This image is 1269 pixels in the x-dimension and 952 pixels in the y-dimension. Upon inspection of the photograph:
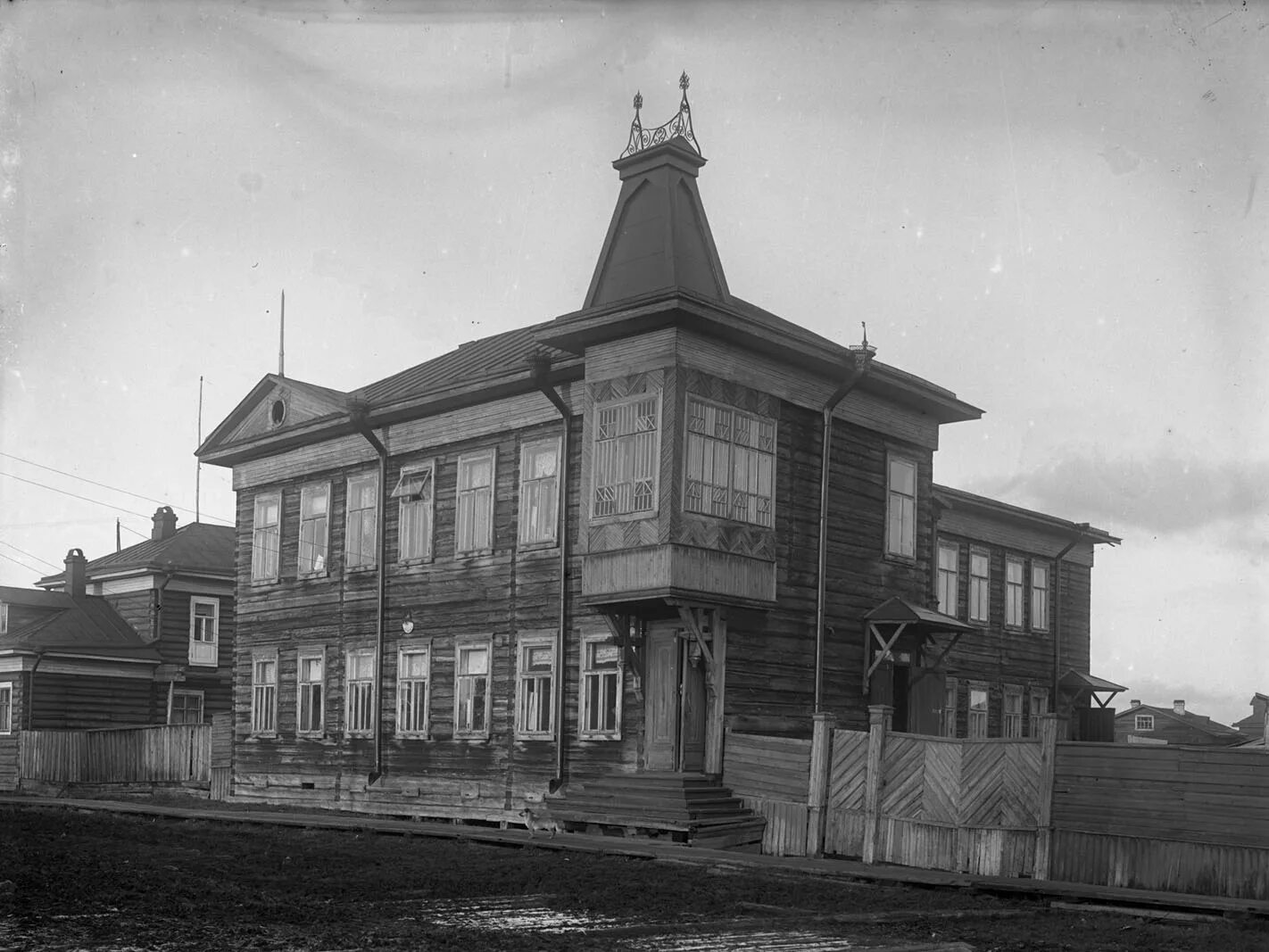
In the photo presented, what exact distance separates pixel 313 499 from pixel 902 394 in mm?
11484

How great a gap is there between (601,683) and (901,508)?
6.26 metres

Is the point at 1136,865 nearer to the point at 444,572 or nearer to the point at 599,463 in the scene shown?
the point at 599,463

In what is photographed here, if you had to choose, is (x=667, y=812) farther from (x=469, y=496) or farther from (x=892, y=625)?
(x=469, y=496)

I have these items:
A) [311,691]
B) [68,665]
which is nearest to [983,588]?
[311,691]

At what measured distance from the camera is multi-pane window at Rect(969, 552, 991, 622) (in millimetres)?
36062

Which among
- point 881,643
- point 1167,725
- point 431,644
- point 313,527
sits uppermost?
point 313,527

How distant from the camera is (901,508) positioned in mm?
25703

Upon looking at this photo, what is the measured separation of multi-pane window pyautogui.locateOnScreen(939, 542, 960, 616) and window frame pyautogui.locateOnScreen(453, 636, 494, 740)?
13429mm

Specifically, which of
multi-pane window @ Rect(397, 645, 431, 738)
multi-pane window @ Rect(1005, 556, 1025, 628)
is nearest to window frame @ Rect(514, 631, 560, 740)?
multi-pane window @ Rect(397, 645, 431, 738)

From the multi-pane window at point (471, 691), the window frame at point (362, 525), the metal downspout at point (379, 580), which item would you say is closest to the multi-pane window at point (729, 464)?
the multi-pane window at point (471, 691)

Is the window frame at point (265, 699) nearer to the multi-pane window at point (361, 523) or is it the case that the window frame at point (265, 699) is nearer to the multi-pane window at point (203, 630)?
the multi-pane window at point (361, 523)

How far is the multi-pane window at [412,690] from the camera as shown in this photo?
86.3ft

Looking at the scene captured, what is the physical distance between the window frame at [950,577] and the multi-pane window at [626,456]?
48.8ft

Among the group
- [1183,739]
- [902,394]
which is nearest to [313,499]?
[902,394]
